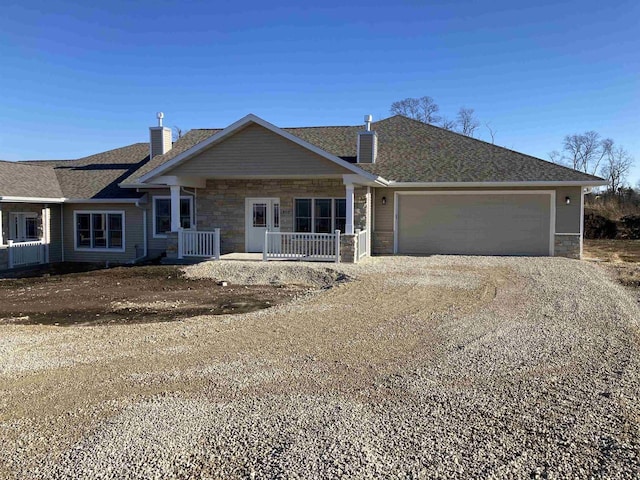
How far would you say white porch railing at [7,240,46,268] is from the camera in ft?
57.2

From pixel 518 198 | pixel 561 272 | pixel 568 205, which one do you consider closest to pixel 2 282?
pixel 561 272

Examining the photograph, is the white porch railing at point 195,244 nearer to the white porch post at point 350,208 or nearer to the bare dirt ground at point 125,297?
the bare dirt ground at point 125,297

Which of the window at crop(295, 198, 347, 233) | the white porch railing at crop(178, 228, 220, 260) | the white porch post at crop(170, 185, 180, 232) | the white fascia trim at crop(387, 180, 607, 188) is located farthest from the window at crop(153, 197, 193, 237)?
the white fascia trim at crop(387, 180, 607, 188)

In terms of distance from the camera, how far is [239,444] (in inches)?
164

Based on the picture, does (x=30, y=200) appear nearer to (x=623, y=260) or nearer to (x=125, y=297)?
(x=125, y=297)

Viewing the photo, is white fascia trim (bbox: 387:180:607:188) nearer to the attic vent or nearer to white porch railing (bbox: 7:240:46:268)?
the attic vent

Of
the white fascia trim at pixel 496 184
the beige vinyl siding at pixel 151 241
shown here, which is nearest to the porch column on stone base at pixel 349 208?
the white fascia trim at pixel 496 184

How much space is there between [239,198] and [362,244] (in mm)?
4608

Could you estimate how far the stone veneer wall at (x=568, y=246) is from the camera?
57.9 feet

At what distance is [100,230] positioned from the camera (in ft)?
64.4

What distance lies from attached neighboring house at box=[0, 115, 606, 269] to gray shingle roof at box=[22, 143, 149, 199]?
5.9 inches

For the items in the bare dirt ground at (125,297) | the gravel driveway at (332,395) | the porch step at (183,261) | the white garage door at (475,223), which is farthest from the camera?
the white garage door at (475,223)

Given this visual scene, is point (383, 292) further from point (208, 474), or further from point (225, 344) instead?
point (208, 474)

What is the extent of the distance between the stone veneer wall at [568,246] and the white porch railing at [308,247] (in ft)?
25.5
